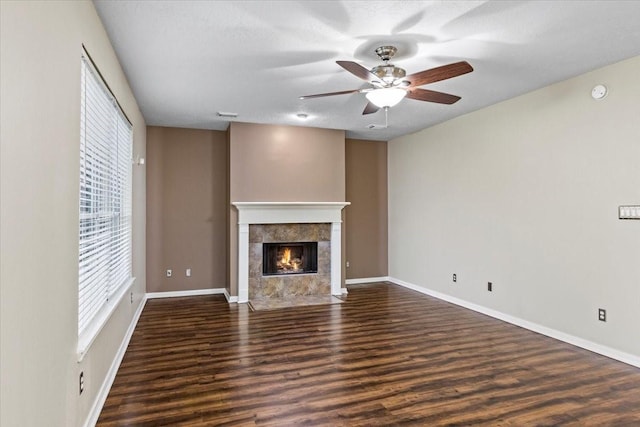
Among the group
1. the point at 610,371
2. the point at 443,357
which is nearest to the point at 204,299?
the point at 443,357

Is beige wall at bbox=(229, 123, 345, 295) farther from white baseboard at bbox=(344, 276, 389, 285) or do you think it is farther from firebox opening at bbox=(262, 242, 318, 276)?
white baseboard at bbox=(344, 276, 389, 285)

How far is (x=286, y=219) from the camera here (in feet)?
19.2

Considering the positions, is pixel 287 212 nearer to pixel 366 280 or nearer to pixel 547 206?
pixel 366 280

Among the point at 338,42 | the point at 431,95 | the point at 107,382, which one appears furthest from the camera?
the point at 431,95

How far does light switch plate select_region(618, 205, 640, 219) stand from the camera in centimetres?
330

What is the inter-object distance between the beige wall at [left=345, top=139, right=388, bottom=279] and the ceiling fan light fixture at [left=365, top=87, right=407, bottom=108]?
3715mm

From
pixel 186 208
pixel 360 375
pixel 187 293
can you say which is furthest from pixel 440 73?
pixel 187 293

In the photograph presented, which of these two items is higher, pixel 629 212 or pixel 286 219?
pixel 629 212

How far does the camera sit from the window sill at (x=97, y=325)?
2.16 meters

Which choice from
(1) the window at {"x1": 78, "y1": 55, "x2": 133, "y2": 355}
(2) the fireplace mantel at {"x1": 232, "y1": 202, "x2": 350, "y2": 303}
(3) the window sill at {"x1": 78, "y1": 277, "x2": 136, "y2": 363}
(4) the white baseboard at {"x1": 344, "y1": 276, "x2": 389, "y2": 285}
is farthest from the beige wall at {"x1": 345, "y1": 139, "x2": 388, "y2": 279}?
(3) the window sill at {"x1": 78, "y1": 277, "x2": 136, "y2": 363}

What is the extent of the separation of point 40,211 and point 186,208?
15.0 feet

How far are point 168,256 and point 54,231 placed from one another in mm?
4394

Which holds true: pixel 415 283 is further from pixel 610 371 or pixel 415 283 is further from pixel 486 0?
pixel 486 0

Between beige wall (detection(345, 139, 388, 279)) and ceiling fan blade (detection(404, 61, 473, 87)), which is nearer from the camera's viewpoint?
ceiling fan blade (detection(404, 61, 473, 87))
